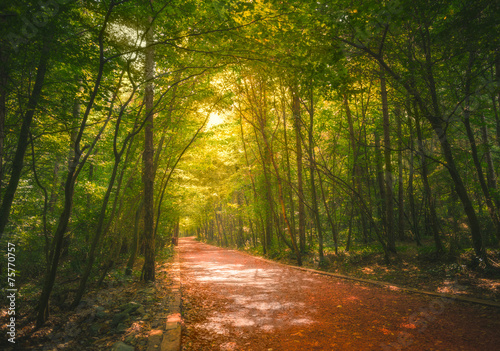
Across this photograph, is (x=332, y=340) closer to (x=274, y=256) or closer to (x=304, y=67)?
(x=304, y=67)

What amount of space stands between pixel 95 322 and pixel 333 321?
12.5ft

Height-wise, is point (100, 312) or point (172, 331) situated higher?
point (172, 331)

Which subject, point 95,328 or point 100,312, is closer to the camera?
point 95,328

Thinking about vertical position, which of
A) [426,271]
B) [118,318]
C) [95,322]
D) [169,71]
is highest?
[169,71]

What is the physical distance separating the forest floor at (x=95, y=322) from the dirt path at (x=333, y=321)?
1.93ft

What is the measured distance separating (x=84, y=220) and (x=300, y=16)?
8.04 metres

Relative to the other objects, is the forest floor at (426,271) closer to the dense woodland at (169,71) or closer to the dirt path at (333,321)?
the dense woodland at (169,71)

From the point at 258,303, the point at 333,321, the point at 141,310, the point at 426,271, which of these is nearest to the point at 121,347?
the point at 141,310

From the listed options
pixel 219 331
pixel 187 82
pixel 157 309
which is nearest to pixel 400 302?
pixel 219 331

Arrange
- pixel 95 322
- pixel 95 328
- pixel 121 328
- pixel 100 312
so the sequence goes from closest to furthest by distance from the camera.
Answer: pixel 121 328
pixel 95 328
pixel 95 322
pixel 100 312

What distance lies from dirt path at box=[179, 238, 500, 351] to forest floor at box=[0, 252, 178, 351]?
59 centimetres

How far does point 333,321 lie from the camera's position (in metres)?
3.78

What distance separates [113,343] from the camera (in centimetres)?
326

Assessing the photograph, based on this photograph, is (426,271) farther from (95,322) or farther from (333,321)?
(95,322)
